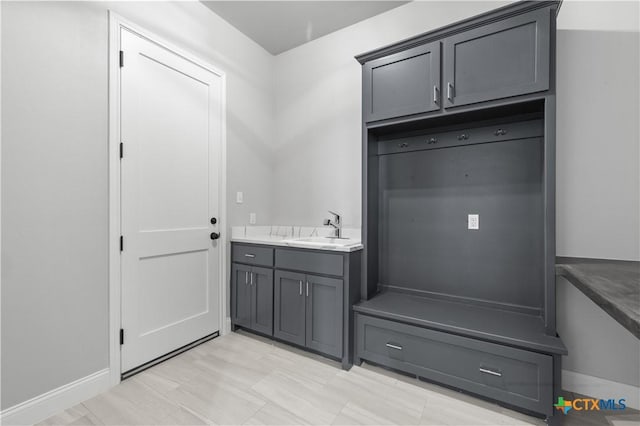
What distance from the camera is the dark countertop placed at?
32.3 inches

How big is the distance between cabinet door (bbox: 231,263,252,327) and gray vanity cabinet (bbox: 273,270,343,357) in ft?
1.15

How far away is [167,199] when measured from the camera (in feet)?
7.48

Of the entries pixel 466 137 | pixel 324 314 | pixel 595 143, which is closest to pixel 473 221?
pixel 466 137

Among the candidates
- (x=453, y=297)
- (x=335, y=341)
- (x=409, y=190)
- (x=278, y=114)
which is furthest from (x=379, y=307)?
(x=278, y=114)

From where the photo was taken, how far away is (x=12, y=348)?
59.0 inches

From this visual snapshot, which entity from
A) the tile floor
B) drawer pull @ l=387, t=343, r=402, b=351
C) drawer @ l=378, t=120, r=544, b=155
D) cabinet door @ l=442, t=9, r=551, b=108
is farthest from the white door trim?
cabinet door @ l=442, t=9, r=551, b=108

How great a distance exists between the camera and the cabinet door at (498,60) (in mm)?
1647

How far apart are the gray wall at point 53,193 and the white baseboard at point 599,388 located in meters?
3.04

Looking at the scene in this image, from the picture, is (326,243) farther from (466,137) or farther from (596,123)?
(596,123)

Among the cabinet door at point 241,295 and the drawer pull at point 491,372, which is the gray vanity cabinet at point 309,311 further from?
the drawer pull at point 491,372

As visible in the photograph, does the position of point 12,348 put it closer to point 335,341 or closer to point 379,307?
point 335,341

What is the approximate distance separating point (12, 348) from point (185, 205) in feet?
4.23

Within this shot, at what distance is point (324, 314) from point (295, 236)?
43.0 inches

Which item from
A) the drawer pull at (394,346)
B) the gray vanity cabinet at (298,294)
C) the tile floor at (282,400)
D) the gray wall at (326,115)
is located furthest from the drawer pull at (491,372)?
the gray wall at (326,115)
